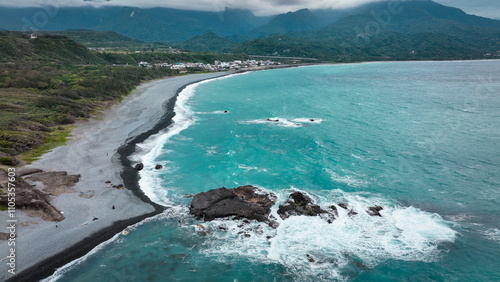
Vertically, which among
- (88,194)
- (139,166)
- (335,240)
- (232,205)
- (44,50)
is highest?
(44,50)

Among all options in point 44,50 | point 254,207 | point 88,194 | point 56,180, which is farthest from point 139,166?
point 44,50

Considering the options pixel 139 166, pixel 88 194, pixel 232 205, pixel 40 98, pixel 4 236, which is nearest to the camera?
pixel 4 236

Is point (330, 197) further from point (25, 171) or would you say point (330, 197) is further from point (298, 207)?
point (25, 171)

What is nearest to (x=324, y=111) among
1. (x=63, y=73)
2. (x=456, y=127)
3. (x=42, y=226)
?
(x=456, y=127)

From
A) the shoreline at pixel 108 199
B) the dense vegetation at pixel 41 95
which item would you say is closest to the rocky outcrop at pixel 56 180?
the shoreline at pixel 108 199

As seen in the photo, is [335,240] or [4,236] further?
[335,240]

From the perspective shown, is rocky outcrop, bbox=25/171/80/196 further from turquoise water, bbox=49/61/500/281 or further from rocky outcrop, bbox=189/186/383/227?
rocky outcrop, bbox=189/186/383/227
